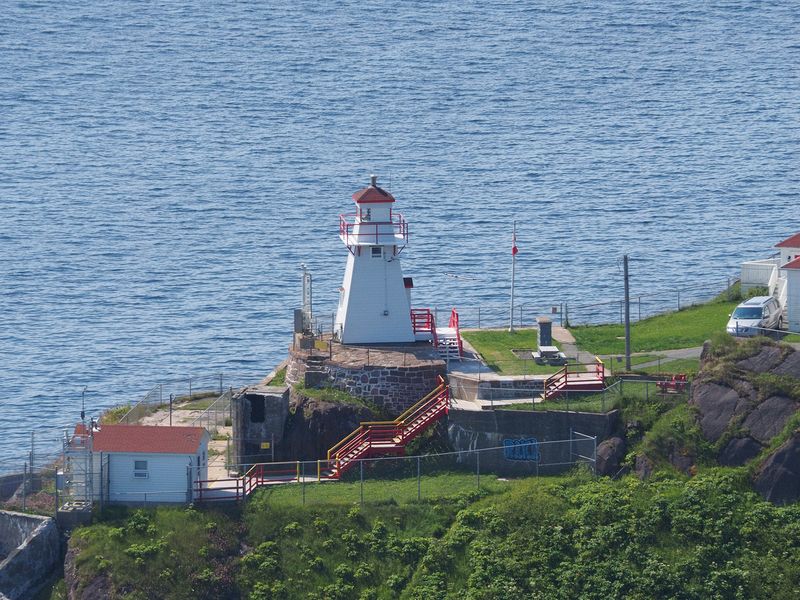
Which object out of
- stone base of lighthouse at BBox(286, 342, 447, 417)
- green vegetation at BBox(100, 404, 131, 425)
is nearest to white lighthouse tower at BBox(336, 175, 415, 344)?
stone base of lighthouse at BBox(286, 342, 447, 417)

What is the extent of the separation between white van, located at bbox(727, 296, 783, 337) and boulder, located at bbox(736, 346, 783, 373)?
15.1ft

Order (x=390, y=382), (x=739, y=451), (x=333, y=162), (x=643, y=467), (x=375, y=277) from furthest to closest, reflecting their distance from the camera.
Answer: (x=333, y=162) → (x=375, y=277) → (x=390, y=382) → (x=643, y=467) → (x=739, y=451)

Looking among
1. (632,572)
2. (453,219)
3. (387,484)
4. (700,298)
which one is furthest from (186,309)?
(632,572)

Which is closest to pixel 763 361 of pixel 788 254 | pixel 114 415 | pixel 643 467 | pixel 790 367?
pixel 790 367

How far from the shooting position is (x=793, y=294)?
2945 inches

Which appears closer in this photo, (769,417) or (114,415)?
(769,417)

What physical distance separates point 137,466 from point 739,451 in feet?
69.0

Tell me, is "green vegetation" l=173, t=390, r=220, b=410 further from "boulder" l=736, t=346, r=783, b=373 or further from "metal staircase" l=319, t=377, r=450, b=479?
"boulder" l=736, t=346, r=783, b=373

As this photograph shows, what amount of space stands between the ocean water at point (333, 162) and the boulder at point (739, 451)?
3209 cm

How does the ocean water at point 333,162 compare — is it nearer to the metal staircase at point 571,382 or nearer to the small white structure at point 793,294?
the small white structure at point 793,294

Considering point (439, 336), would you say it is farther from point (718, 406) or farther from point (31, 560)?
point (31, 560)

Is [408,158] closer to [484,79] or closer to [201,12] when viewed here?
[484,79]

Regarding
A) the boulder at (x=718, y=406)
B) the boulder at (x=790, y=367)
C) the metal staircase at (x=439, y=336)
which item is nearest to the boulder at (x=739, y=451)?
the boulder at (x=718, y=406)

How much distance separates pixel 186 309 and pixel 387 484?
42.3 meters
